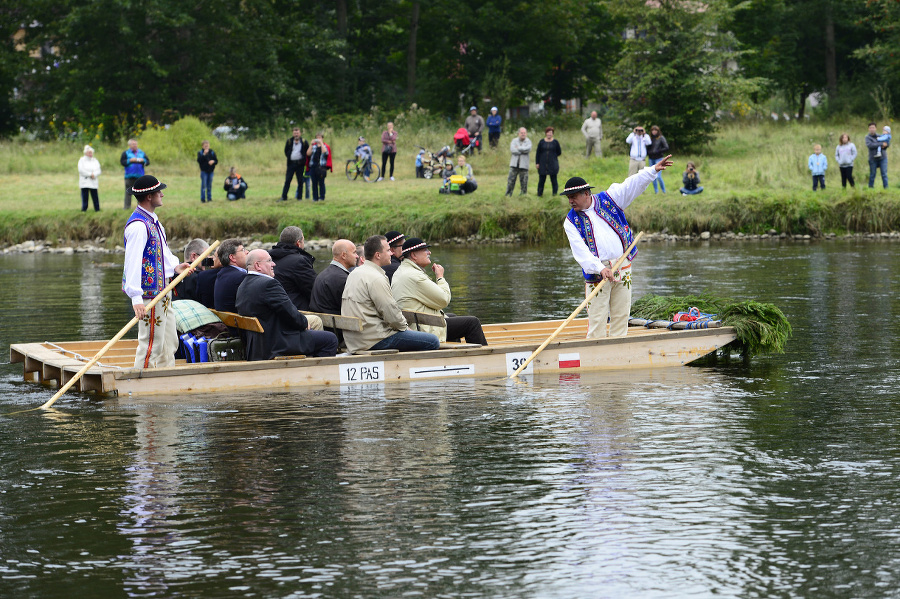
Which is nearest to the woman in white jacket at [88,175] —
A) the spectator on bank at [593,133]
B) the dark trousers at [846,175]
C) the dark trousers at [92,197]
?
the dark trousers at [92,197]

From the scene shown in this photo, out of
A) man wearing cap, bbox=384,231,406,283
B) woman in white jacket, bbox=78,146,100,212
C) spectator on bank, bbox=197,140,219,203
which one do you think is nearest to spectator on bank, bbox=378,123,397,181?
spectator on bank, bbox=197,140,219,203

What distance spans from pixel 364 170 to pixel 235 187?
4443 millimetres

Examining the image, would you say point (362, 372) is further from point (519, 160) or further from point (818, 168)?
point (818, 168)

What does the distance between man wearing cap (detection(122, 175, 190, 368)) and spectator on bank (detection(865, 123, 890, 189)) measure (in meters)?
22.8

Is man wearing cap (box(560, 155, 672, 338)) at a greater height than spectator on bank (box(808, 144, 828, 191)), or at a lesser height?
lesser

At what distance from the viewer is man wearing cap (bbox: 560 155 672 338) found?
39.2 ft

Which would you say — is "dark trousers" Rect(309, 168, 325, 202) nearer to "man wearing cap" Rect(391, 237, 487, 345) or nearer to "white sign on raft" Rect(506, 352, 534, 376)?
"man wearing cap" Rect(391, 237, 487, 345)

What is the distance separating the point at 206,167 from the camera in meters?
31.4

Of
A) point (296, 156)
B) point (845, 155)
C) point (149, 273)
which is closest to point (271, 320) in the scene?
point (149, 273)

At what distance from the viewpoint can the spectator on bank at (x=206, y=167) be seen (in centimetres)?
3111

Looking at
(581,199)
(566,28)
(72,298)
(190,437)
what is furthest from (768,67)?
(190,437)

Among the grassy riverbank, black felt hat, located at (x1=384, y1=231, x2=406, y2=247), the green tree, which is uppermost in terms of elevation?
the green tree

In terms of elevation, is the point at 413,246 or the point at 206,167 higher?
the point at 206,167

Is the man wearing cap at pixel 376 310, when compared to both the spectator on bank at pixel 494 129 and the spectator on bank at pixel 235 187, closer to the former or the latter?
the spectator on bank at pixel 235 187
